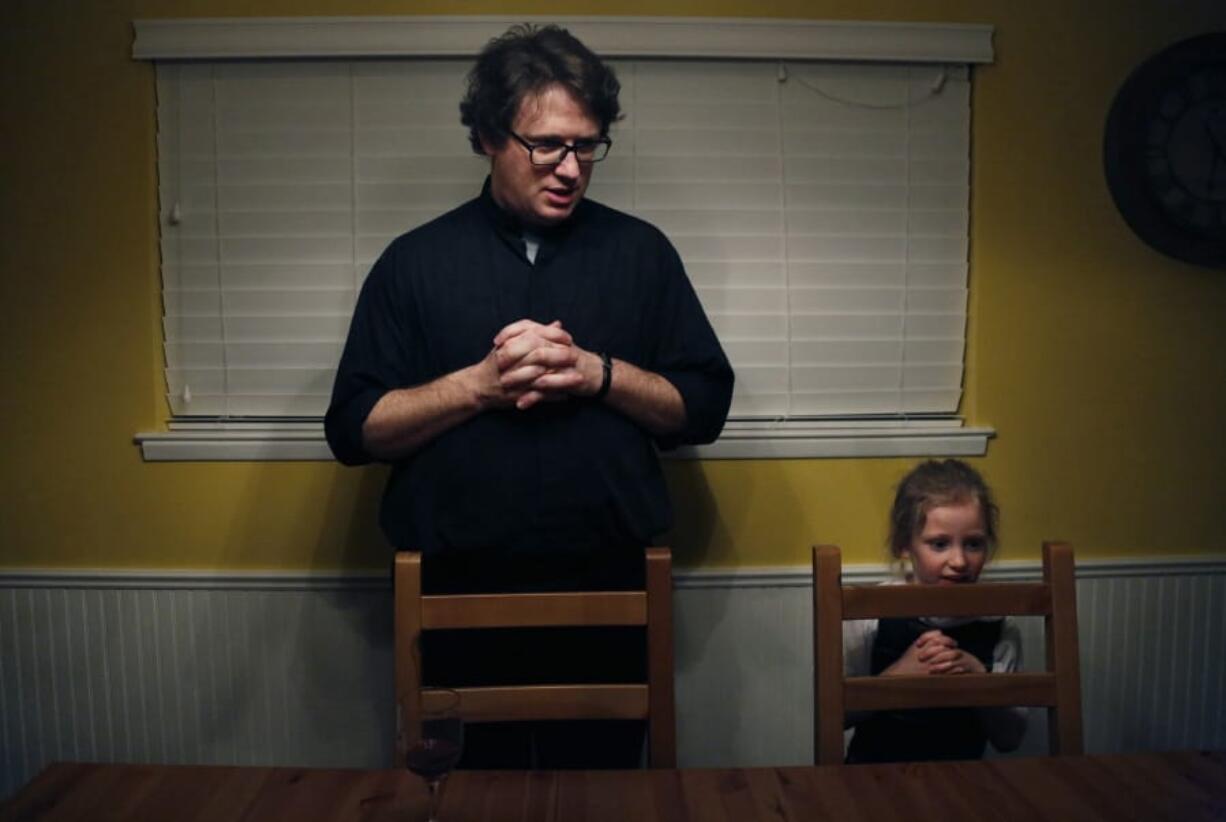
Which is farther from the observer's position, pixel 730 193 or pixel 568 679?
pixel 730 193

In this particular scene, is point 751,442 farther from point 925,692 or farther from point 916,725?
point 925,692

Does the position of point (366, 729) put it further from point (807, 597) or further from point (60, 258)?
point (60, 258)

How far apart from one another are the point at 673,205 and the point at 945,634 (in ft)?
3.93

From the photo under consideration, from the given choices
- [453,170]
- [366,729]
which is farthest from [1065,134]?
[366,729]

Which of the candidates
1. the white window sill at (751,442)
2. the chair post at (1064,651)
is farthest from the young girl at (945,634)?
the white window sill at (751,442)

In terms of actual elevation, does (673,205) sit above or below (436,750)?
above

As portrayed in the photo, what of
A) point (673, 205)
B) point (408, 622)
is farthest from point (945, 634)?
point (673, 205)

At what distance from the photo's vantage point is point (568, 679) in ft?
6.23

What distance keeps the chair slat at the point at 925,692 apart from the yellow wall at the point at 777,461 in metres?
1.01

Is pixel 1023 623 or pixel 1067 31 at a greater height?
pixel 1067 31

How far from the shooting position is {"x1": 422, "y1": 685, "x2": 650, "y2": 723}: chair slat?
1.45 meters

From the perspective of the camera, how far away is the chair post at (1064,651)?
1.48m

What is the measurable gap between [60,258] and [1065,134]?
2479mm

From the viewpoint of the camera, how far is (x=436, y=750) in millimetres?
1092
